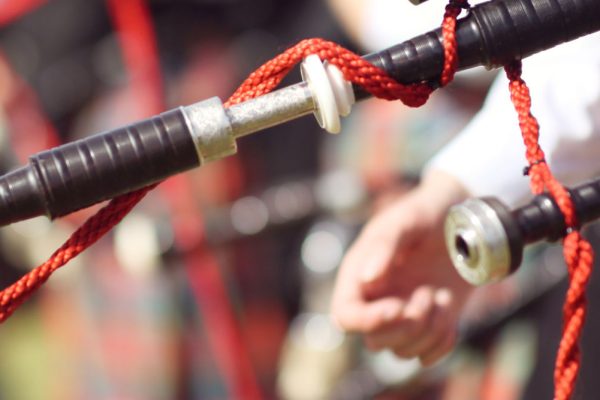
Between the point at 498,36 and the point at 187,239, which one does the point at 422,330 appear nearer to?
the point at 498,36

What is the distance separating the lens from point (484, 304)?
1.06 m

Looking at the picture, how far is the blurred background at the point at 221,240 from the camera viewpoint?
41.0 inches

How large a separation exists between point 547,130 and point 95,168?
28cm

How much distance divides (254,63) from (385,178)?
266mm

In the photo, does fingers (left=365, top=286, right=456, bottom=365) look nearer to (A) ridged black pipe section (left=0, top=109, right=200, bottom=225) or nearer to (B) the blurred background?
(A) ridged black pipe section (left=0, top=109, right=200, bottom=225)

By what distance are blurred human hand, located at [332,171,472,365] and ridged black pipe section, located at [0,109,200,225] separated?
0.58 feet

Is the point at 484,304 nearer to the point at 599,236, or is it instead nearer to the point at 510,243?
the point at 599,236

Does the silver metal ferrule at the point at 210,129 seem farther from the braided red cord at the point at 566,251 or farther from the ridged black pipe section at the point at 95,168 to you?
the braided red cord at the point at 566,251

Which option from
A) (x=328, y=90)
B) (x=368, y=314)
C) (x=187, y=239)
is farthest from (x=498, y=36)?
(x=187, y=239)

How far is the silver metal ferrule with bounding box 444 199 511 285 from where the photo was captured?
0.38 metres

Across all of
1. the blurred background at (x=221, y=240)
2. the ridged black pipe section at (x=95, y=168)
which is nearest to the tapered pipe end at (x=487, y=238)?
the ridged black pipe section at (x=95, y=168)

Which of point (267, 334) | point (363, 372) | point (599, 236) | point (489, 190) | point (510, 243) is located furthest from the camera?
point (267, 334)

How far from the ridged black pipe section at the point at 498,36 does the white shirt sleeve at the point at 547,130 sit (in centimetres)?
15

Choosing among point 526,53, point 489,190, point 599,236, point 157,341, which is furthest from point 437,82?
point 157,341
